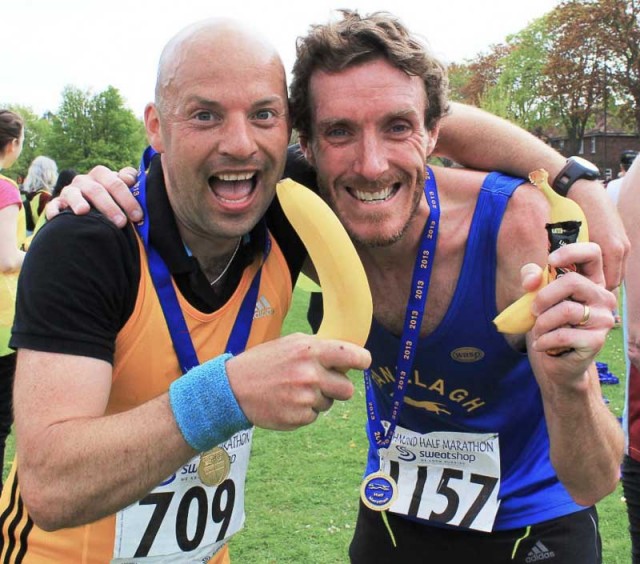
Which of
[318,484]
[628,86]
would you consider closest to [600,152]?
[628,86]

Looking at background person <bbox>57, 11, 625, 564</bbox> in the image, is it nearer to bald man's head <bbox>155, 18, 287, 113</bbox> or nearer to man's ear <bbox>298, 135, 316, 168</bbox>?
man's ear <bbox>298, 135, 316, 168</bbox>

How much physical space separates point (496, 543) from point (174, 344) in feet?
5.67

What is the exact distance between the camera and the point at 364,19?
105 inches

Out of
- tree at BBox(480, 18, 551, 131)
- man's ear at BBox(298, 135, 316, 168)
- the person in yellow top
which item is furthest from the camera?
tree at BBox(480, 18, 551, 131)

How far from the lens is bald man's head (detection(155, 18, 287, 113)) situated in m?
2.21

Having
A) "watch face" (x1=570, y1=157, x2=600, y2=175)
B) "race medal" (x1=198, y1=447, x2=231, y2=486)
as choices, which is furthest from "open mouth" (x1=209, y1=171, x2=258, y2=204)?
"watch face" (x1=570, y1=157, x2=600, y2=175)

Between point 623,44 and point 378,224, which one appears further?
point 623,44

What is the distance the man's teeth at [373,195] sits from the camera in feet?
8.05

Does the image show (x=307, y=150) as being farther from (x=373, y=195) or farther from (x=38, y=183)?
(x=38, y=183)

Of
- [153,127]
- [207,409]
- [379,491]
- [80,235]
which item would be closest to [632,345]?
[379,491]

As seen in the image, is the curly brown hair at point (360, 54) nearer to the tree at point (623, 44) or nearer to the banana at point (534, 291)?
the banana at point (534, 291)

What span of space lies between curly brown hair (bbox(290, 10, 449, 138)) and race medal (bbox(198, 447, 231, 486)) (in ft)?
4.21

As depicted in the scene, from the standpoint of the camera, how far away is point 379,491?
119 inches

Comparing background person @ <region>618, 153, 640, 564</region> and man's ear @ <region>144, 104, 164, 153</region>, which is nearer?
man's ear @ <region>144, 104, 164, 153</region>
